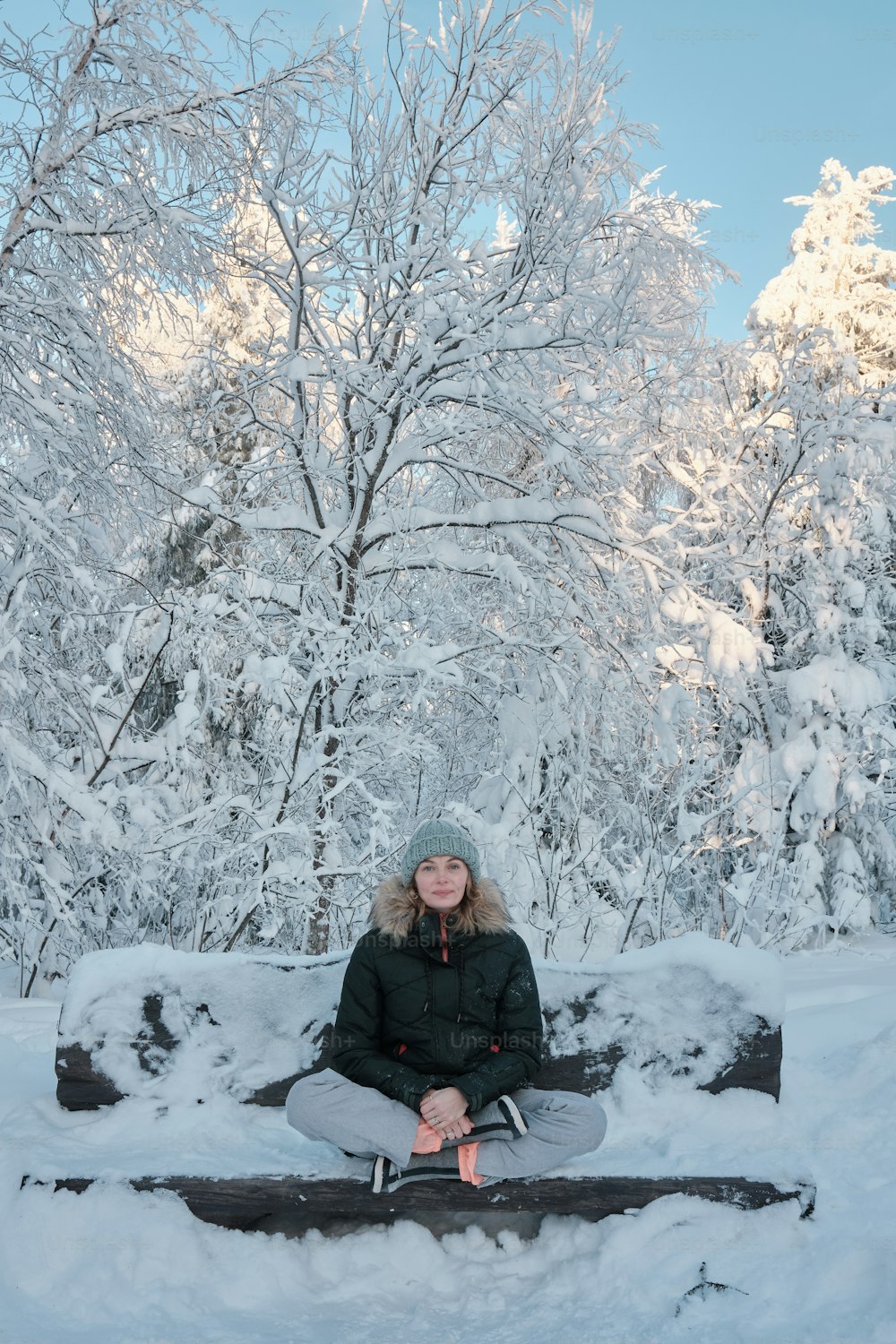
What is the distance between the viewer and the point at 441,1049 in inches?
122

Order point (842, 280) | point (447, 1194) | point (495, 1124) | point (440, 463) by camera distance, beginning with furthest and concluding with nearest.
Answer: point (842, 280) → point (440, 463) → point (495, 1124) → point (447, 1194)

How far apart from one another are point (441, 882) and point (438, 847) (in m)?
0.12

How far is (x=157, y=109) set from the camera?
5.01 meters

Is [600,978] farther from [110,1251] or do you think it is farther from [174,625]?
[174,625]

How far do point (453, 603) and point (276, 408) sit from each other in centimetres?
234

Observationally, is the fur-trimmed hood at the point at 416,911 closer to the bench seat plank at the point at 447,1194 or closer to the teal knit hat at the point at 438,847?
the teal knit hat at the point at 438,847

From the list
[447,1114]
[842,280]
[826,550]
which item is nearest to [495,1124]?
[447,1114]

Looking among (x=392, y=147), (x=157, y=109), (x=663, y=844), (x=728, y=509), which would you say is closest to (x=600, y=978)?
(x=663, y=844)

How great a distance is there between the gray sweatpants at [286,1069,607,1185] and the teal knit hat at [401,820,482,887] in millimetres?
715

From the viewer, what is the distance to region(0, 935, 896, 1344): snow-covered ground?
2.36m

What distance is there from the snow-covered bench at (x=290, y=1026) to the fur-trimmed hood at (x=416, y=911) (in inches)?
14.8

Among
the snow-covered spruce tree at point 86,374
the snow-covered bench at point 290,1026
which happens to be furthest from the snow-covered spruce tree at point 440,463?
the snow-covered bench at point 290,1026

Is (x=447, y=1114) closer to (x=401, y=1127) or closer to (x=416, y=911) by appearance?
(x=401, y=1127)

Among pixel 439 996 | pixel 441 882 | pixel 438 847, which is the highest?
pixel 438 847
